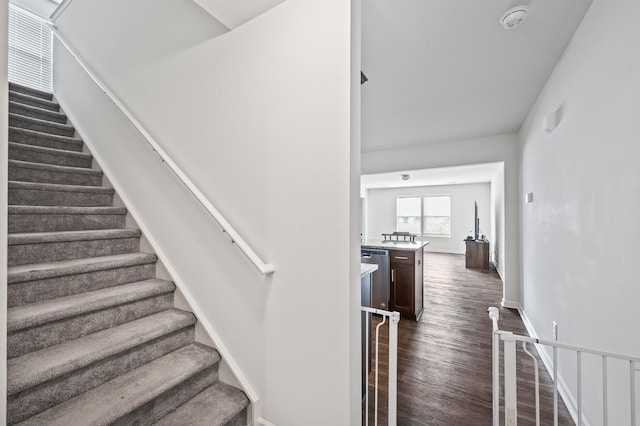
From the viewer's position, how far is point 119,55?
7.90 feet

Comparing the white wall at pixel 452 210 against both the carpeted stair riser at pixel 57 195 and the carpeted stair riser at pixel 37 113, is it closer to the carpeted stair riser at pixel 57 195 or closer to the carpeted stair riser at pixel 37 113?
the carpeted stair riser at pixel 57 195

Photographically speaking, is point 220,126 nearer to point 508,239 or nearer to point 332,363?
point 332,363

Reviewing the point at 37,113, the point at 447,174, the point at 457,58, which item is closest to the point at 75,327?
the point at 37,113

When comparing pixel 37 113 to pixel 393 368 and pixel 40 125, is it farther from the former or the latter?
pixel 393 368

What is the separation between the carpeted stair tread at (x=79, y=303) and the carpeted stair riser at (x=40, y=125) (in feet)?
6.50

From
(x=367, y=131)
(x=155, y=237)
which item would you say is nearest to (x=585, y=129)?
(x=367, y=131)

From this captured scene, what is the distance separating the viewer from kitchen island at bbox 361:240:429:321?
3479 mm

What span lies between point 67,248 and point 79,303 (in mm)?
527

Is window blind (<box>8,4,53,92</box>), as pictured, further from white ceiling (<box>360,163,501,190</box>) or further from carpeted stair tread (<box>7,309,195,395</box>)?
white ceiling (<box>360,163,501,190</box>)

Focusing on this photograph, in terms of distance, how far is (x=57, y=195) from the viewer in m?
2.06

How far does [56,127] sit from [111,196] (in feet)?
3.42

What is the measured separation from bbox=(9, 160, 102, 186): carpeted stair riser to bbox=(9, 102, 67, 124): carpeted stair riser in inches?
36.1

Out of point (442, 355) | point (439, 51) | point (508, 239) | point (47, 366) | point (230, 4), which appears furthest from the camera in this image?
point (508, 239)

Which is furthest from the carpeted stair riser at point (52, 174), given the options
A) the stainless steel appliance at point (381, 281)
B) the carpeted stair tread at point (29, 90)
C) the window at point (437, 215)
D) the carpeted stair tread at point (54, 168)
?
the window at point (437, 215)
